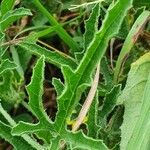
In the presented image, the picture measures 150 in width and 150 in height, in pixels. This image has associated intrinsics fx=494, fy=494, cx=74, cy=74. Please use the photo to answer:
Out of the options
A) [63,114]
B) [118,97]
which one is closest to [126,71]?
[118,97]

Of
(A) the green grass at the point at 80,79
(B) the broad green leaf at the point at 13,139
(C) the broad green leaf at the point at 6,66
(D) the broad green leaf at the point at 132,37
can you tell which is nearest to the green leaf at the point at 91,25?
(A) the green grass at the point at 80,79

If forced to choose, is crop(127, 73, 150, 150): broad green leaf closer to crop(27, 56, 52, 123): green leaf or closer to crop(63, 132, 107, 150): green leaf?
crop(63, 132, 107, 150): green leaf

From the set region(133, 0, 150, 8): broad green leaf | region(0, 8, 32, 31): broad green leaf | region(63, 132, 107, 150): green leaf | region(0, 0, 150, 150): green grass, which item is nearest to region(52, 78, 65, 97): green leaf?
region(0, 0, 150, 150): green grass

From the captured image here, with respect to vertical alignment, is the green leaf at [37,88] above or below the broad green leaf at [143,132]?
above

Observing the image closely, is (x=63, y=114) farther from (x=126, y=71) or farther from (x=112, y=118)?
(x=126, y=71)

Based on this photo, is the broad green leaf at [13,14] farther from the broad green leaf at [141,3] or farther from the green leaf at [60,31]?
the broad green leaf at [141,3]
